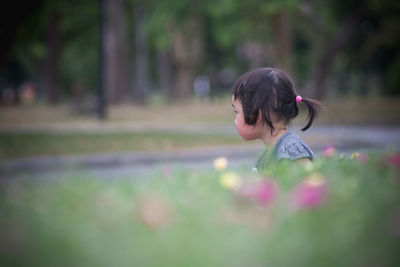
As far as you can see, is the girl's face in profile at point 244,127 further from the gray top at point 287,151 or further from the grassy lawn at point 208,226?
the grassy lawn at point 208,226

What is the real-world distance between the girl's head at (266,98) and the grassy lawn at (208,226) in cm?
193

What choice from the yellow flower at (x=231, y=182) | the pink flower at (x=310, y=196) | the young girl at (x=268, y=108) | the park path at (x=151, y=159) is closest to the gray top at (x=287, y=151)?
the young girl at (x=268, y=108)

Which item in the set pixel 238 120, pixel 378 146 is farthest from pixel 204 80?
pixel 238 120

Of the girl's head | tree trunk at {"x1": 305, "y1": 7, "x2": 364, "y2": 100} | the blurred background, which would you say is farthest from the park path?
tree trunk at {"x1": 305, "y1": 7, "x2": 364, "y2": 100}

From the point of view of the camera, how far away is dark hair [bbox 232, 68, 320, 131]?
411 centimetres

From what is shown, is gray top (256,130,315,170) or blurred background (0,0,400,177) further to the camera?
blurred background (0,0,400,177)

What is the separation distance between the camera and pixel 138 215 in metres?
1.83

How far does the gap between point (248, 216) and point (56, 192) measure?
2.68 feet

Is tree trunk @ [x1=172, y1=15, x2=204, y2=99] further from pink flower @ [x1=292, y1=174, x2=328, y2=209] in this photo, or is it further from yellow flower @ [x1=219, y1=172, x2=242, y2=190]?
pink flower @ [x1=292, y1=174, x2=328, y2=209]

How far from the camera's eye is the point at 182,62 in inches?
1473

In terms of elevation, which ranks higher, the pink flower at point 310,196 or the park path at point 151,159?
the pink flower at point 310,196

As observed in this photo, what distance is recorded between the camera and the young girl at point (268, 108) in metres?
4.09

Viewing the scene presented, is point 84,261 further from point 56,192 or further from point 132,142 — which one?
point 132,142

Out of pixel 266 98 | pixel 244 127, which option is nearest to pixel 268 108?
pixel 266 98
